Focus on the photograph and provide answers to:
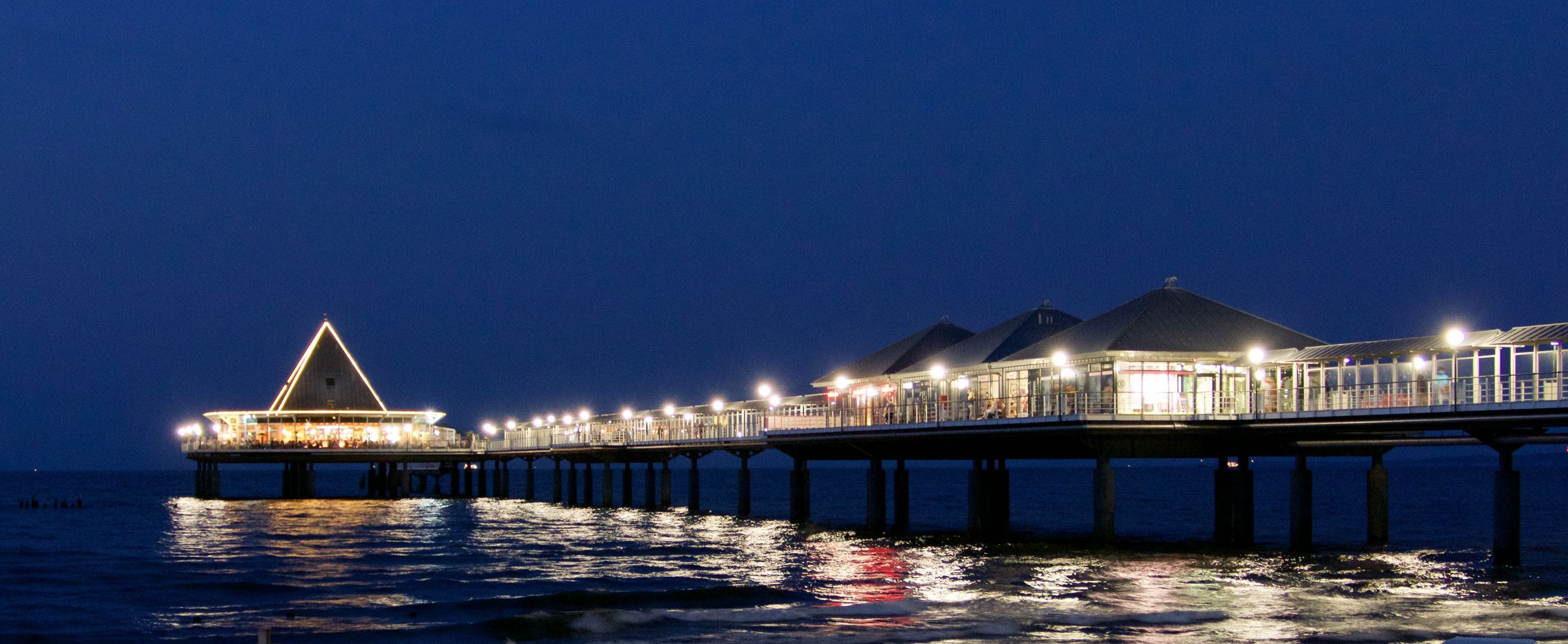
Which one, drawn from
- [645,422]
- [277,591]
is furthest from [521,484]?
[277,591]

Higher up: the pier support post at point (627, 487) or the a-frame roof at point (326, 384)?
the a-frame roof at point (326, 384)

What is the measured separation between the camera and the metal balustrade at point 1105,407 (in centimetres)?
3694

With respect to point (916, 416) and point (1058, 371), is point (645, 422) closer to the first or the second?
point (916, 416)

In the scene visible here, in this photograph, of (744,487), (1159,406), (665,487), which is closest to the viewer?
(1159,406)

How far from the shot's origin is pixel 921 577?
39125mm

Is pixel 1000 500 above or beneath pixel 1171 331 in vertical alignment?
beneath

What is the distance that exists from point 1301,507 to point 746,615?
75.4 ft

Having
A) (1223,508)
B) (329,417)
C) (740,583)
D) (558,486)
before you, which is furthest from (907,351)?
(329,417)

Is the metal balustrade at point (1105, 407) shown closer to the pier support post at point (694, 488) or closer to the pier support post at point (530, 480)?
the pier support post at point (694, 488)

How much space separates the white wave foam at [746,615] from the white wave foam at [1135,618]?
Answer: 3.47 m

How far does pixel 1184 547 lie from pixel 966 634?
76.2ft

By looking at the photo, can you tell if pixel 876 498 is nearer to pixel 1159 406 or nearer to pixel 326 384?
pixel 1159 406

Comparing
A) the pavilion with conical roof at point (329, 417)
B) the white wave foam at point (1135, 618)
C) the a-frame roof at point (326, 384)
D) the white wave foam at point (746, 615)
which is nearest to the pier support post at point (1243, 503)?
the white wave foam at point (1135, 618)

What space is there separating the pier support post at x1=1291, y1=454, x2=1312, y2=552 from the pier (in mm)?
81
